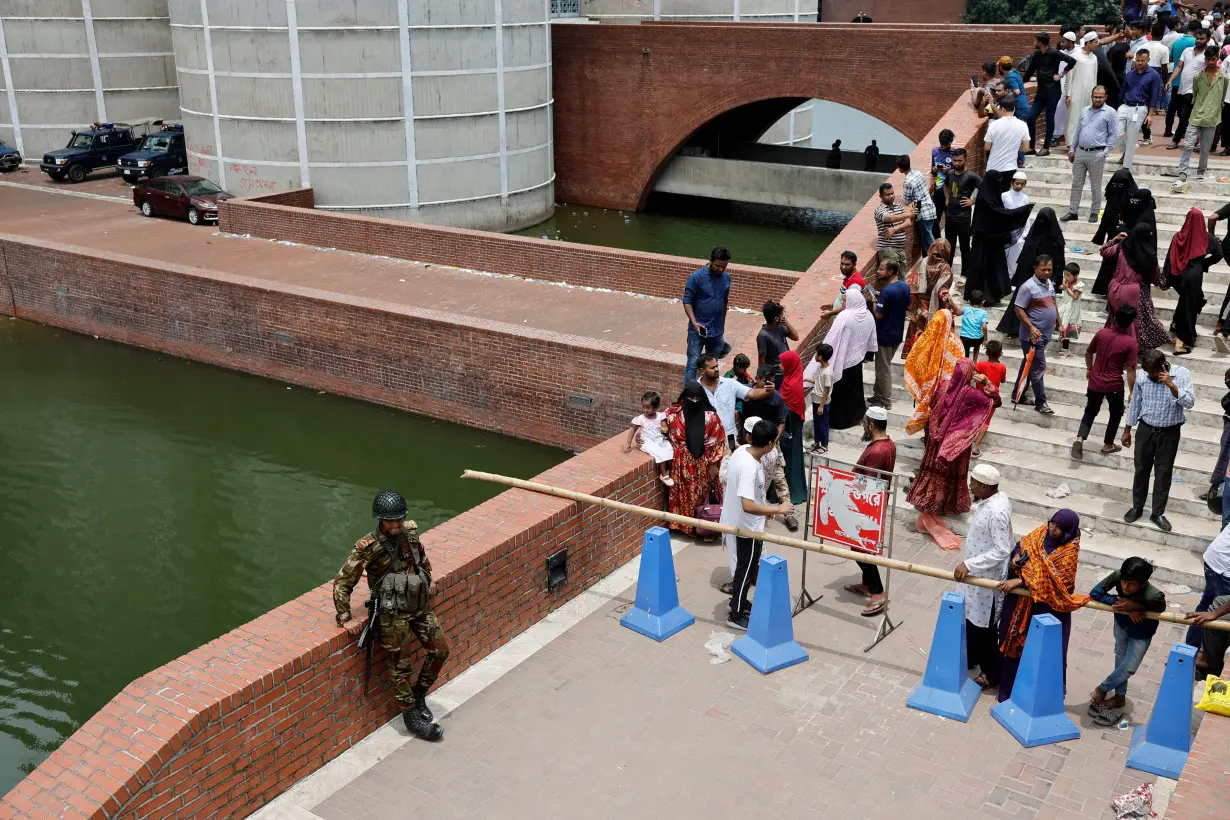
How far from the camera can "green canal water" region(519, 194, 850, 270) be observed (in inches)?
1076

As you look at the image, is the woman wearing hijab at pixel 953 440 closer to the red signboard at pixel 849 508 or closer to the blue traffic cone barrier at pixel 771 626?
the red signboard at pixel 849 508

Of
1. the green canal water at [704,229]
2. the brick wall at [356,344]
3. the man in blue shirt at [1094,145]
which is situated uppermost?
the man in blue shirt at [1094,145]

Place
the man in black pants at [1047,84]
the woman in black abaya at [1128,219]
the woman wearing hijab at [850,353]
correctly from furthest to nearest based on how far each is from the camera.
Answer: the man in black pants at [1047,84] → the woman in black abaya at [1128,219] → the woman wearing hijab at [850,353]

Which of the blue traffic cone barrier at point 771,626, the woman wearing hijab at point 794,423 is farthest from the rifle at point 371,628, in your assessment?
the woman wearing hijab at point 794,423

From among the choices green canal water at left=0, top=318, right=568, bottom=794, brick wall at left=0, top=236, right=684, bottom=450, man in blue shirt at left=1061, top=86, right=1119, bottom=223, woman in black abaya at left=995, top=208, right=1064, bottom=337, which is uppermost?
man in blue shirt at left=1061, top=86, right=1119, bottom=223

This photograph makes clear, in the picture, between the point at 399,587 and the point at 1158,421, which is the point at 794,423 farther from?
the point at 399,587

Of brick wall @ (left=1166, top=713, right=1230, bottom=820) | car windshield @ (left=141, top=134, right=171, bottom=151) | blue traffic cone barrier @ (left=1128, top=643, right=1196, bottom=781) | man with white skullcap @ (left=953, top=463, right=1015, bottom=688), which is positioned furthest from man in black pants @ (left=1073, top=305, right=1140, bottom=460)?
car windshield @ (left=141, top=134, right=171, bottom=151)

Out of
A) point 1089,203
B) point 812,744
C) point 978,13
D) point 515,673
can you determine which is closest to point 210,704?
point 515,673

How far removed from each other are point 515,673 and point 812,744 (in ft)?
6.80

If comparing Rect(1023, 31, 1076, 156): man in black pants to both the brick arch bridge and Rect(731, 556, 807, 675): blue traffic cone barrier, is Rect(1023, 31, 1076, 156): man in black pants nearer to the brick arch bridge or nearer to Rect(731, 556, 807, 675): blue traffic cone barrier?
the brick arch bridge

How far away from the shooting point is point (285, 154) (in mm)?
26406

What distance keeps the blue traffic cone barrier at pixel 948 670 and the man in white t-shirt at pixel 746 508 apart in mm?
1253

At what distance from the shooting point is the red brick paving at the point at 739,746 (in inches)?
253

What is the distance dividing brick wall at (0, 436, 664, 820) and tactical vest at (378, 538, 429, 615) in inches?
14.7
